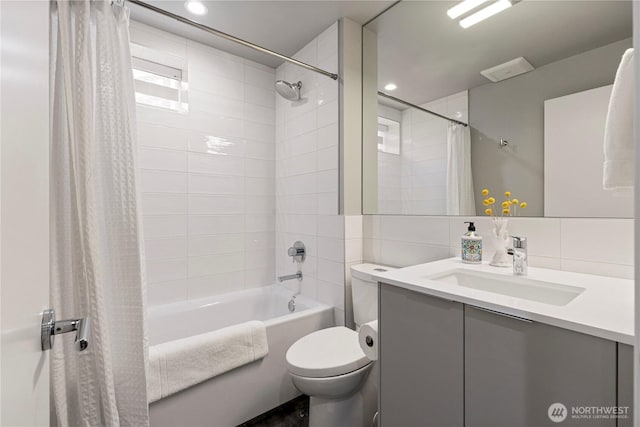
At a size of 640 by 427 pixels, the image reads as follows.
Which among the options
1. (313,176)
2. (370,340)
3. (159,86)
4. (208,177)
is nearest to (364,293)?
(370,340)

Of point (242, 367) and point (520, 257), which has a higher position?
point (520, 257)

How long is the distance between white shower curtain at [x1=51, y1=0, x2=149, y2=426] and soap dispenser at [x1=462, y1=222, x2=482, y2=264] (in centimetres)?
141

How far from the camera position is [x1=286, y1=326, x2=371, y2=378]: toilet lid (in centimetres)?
133

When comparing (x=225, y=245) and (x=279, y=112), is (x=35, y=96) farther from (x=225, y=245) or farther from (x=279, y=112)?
(x=279, y=112)

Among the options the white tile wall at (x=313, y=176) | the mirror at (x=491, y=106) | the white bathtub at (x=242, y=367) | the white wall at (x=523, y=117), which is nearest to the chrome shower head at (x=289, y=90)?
the white tile wall at (x=313, y=176)

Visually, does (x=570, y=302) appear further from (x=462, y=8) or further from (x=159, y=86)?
(x=159, y=86)

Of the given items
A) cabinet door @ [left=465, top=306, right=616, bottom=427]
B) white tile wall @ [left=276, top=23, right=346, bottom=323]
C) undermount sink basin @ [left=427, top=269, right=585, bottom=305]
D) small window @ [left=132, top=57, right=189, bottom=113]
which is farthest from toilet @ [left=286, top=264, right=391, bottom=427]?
small window @ [left=132, top=57, right=189, bottom=113]

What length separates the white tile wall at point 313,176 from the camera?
1969 millimetres

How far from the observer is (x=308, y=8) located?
1800mm

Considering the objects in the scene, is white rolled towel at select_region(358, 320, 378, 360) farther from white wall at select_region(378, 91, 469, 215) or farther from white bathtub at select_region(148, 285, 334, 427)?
white wall at select_region(378, 91, 469, 215)

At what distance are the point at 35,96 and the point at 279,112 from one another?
6.93 feet

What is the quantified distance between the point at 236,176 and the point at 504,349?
2.10 m

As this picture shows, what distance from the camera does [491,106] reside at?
1.44 m

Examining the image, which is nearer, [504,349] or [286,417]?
[504,349]
